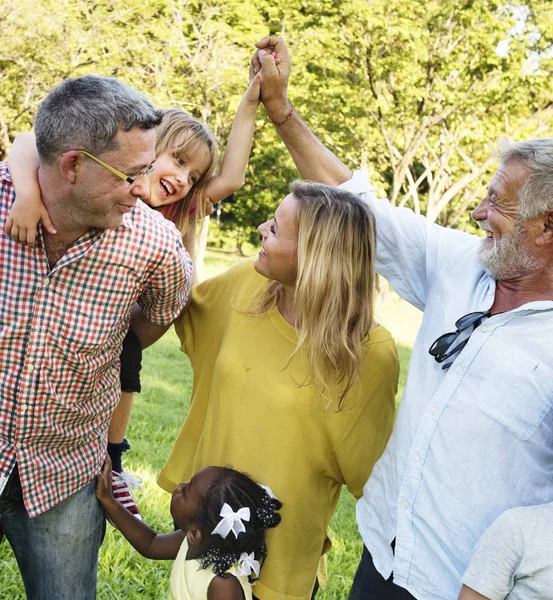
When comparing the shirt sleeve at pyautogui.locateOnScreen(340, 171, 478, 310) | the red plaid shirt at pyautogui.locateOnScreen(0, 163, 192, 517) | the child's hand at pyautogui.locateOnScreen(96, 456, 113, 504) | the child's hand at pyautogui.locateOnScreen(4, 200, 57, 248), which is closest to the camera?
the child's hand at pyautogui.locateOnScreen(4, 200, 57, 248)

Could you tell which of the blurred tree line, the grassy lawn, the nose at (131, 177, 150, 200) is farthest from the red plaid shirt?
the blurred tree line

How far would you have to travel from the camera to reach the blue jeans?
8.29ft

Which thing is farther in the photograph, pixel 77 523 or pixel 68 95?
pixel 77 523

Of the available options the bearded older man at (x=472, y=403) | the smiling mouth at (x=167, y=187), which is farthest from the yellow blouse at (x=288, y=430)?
the smiling mouth at (x=167, y=187)

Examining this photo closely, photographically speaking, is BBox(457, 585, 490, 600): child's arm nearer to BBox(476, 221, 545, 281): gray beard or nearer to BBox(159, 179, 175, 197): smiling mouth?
BBox(476, 221, 545, 281): gray beard

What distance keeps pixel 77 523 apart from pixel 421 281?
1.53m

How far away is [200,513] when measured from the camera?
103 inches

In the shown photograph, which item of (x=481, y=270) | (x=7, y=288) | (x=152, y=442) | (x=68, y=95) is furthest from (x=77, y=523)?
(x=152, y=442)

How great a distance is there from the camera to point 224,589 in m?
2.52

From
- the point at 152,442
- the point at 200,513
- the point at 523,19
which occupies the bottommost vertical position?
the point at 152,442

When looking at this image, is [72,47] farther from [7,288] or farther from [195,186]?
[7,288]

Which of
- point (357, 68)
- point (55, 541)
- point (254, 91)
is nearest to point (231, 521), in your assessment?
point (55, 541)

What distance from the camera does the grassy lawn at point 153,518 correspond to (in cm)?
392

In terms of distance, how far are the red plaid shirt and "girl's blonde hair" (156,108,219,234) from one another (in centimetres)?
100
